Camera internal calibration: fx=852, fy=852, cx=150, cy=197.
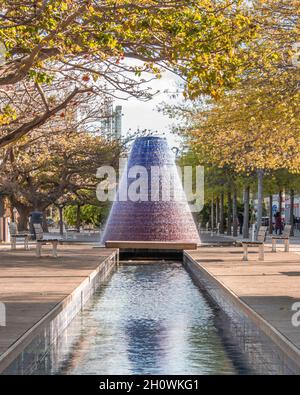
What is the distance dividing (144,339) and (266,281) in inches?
250

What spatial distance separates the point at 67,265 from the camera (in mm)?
23500

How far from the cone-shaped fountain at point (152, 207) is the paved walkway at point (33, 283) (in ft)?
37.0

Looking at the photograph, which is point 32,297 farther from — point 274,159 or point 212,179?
point 212,179

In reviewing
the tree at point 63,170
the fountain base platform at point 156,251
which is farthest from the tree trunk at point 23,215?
the fountain base platform at point 156,251

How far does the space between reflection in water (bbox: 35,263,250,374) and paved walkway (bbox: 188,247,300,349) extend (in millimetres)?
719

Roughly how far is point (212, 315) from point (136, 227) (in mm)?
24970

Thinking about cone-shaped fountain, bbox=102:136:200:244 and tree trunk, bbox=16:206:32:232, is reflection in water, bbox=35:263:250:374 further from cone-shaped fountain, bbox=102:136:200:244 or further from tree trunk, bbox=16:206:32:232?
tree trunk, bbox=16:206:32:232

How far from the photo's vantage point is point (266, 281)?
18.2 metres

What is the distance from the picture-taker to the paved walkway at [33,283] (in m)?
11.7

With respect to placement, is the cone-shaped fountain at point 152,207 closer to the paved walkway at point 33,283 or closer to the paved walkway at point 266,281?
the paved walkway at point 266,281

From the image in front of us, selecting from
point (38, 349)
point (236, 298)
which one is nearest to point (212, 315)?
point (236, 298)

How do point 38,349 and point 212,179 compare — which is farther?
point 212,179

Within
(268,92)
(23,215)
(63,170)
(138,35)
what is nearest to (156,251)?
(63,170)

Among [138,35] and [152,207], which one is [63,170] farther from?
[138,35]
